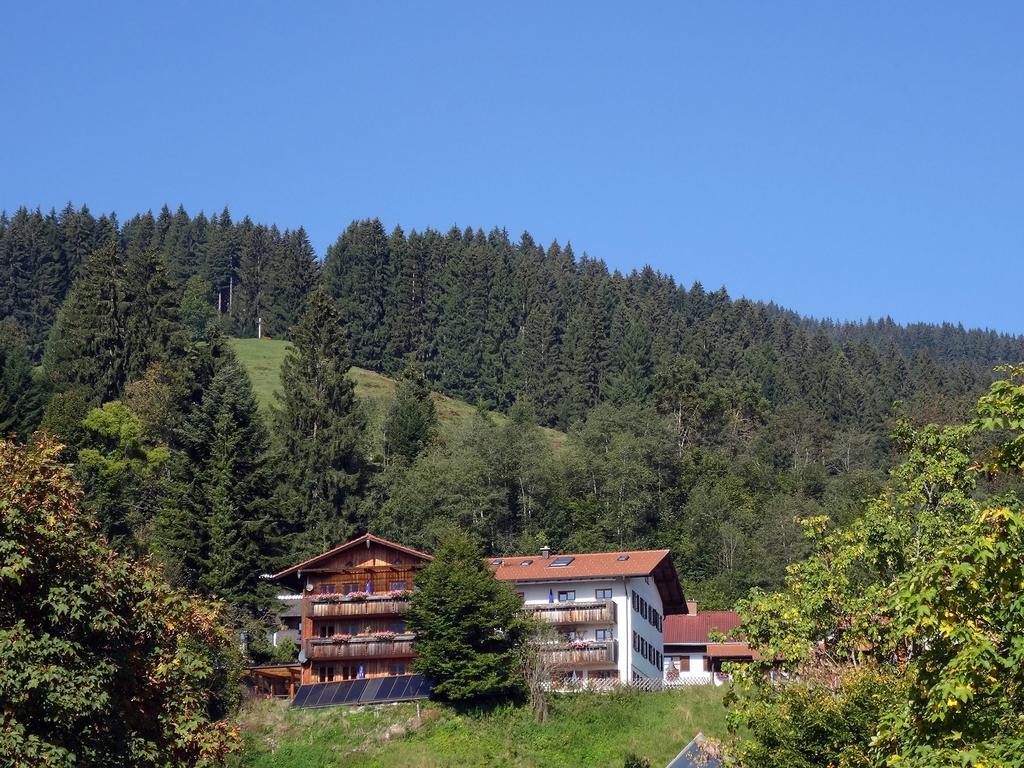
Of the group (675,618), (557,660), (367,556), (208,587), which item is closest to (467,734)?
(557,660)

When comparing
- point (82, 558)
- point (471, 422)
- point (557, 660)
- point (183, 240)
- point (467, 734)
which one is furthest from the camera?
point (183, 240)

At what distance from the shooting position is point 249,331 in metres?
175

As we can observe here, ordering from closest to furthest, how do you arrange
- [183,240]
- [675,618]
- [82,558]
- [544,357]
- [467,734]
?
[82,558] < [467,734] < [675,618] < [544,357] < [183,240]

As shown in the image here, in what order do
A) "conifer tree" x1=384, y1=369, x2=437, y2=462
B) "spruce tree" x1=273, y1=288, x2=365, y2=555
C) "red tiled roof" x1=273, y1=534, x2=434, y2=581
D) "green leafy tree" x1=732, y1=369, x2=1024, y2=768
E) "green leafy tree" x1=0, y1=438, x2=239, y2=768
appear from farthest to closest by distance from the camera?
1. "conifer tree" x1=384, y1=369, x2=437, y2=462
2. "spruce tree" x1=273, y1=288, x2=365, y2=555
3. "red tiled roof" x1=273, y1=534, x2=434, y2=581
4. "green leafy tree" x1=732, y1=369, x2=1024, y2=768
5. "green leafy tree" x1=0, y1=438, x2=239, y2=768

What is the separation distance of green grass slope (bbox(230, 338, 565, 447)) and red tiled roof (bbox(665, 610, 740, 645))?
44822 mm

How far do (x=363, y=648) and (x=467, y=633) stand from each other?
7888 mm

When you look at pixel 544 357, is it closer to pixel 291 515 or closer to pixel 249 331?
pixel 249 331

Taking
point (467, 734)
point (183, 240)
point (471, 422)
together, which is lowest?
point (467, 734)

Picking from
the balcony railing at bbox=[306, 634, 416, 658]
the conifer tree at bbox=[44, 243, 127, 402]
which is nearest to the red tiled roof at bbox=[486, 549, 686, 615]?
the balcony railing at bbox=[306, 634, 416, 658]

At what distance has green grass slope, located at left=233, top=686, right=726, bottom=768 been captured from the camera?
185 ft

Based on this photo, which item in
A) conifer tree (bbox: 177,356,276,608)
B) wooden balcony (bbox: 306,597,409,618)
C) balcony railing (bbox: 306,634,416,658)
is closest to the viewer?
balcony railing (bbox: 306,634,416,658)

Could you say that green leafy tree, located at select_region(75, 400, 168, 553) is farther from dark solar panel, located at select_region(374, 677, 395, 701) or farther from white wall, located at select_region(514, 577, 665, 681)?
white wall, located at select_region(514, 577, 665, 681)

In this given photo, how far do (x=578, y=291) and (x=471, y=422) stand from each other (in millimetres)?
70860

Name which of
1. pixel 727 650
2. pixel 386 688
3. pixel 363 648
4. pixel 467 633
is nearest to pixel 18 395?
pixel 363 648
